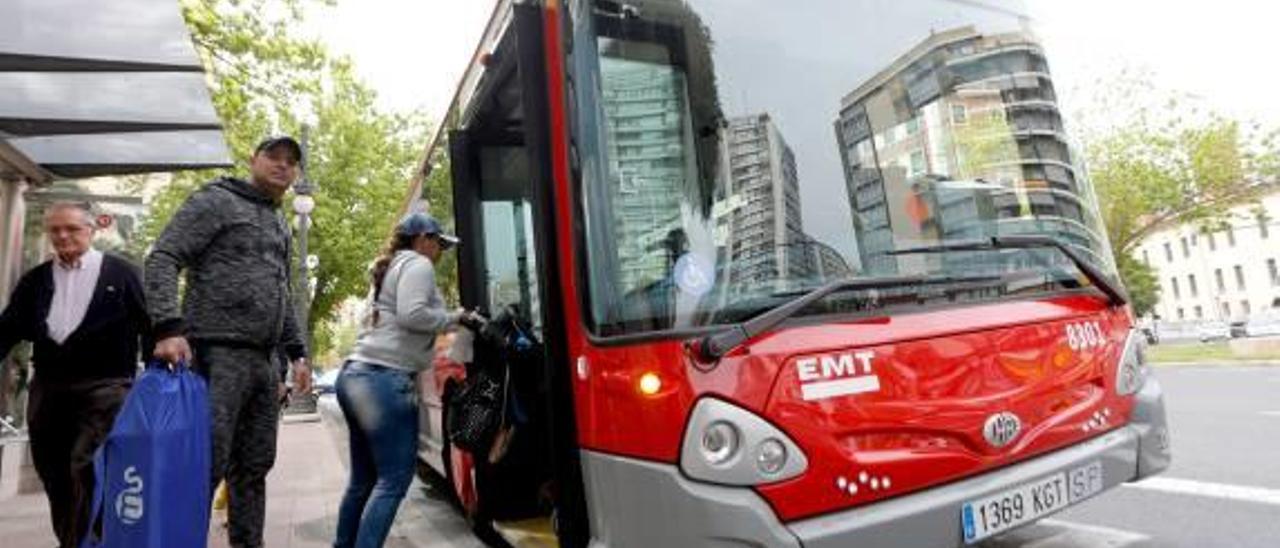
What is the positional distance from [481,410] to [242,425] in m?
1.01

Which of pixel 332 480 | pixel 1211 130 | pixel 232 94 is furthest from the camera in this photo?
pixel 1211 130

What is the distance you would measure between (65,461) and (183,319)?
150 centimetres

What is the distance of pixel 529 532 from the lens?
4.66 metres

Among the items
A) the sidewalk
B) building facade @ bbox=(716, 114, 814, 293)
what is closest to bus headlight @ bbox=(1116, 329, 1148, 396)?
building facade @ bbox=(716, 114, 814, 293)

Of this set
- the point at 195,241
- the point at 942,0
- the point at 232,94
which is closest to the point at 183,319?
the point at 195,241

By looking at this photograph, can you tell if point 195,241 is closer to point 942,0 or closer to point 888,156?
point 888,156

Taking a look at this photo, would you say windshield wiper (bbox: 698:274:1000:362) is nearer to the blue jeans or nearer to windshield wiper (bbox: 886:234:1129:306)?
windshield wiper (bbox: 886:234:1129:306)

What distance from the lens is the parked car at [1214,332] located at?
41125 millimetres

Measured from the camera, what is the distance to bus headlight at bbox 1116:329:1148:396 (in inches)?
147

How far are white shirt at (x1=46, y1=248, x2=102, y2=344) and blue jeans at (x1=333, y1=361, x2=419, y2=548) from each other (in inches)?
53.7

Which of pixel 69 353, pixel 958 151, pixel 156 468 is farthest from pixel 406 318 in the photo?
pixel 958 151

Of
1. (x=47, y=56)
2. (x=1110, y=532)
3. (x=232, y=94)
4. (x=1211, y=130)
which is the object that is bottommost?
(x=1110, y=532)

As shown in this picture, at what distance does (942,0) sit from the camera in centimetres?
393

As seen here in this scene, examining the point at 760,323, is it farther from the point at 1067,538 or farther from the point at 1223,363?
the point at 1223,363
